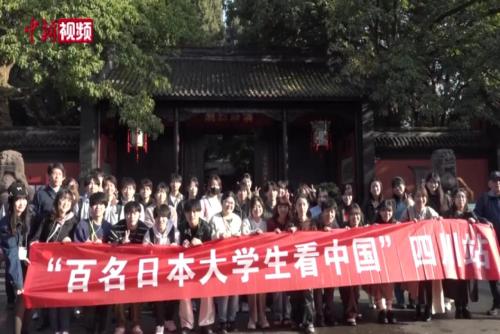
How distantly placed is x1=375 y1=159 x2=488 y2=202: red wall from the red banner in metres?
10.7

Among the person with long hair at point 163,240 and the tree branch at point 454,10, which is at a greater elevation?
the tree branch at point 454,10

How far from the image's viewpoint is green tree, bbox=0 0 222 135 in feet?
33.3

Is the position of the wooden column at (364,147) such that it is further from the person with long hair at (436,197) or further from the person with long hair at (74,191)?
the person with long hair at (74,191)

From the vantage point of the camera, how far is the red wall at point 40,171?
611 inches

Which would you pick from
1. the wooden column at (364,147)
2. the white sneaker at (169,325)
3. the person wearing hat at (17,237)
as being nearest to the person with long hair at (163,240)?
the white sneaker at (169,325)

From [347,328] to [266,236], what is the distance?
1412 millimetres

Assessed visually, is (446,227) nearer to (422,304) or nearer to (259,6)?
(422,304)

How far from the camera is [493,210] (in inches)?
251

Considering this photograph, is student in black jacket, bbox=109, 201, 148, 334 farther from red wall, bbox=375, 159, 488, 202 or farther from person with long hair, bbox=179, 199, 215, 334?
red wall, bbox=375, 159, 488, 202

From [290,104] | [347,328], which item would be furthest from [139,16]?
[347,328]

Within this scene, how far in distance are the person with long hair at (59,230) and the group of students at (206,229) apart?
1cm

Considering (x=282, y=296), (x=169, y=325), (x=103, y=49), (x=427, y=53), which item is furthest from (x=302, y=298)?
(x=427, y=53)

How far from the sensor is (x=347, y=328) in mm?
5617

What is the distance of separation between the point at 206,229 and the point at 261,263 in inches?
28.5
